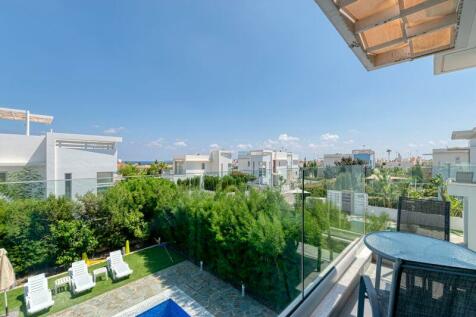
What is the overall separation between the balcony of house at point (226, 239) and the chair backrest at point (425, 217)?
1 cm

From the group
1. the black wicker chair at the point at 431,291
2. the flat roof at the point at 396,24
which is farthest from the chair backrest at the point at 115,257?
the flat roof at the point at 396,24

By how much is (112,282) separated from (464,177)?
33.1 feet

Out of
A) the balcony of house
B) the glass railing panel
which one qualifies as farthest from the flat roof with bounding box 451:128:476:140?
the glass railing panel

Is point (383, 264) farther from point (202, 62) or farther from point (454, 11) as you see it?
point (202, 62)

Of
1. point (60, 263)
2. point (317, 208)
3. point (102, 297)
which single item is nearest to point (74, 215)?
point (60, 263)

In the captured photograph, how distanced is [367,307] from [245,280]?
437 centimetres

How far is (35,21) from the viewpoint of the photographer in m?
9.53

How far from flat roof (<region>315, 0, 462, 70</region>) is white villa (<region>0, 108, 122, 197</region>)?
1049 cm

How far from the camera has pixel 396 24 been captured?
6.41ft

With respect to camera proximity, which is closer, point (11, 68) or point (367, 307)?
point (367, 307)

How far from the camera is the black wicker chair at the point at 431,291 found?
2.63ft

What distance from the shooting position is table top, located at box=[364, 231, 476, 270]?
57.7 inches

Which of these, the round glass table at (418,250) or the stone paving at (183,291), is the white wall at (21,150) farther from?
the round glass table at (418,250)

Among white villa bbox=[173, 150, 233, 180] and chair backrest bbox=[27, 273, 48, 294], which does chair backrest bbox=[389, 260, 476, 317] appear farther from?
white villa bbox=[173, 150, 233, 180]
